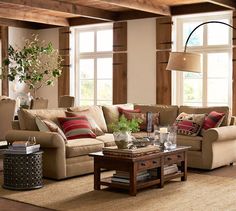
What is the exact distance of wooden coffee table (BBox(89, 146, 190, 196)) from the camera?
15.9 feet

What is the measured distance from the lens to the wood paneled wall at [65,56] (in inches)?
411

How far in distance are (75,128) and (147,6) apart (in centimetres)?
304

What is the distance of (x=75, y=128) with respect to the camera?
6.23 m

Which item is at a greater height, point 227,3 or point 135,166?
point 227,3

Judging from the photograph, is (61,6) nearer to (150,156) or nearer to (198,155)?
(198,155)

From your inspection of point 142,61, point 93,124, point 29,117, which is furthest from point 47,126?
point 142,61

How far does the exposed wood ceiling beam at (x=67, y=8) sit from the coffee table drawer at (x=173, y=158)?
3.96 metres

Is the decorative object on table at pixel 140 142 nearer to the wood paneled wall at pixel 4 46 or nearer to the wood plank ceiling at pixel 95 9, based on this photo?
the wood plank ceiling at pixel 95 9

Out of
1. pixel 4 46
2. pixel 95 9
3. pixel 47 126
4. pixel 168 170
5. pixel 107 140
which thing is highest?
pixel 95 9

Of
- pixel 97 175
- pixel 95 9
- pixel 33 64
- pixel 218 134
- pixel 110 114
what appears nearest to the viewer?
pixel 97 175

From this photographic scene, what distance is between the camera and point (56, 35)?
10.7 m

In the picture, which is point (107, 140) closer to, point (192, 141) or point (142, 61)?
point (192, 141)

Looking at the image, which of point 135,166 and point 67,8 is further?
point 67,8

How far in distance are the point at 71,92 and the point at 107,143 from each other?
14.5ft
